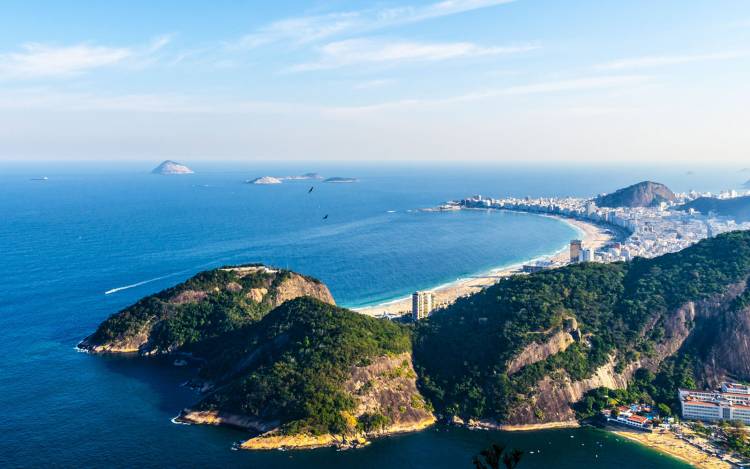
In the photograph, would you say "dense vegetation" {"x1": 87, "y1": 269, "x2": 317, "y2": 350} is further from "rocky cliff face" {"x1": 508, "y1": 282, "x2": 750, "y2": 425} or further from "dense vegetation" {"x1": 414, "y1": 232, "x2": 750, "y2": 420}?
"rocky cliff face" {"x1": 508, "y1": 282, "x2": 750, "y2": 425}

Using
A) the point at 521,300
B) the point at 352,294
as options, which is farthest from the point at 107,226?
the point at 521,300

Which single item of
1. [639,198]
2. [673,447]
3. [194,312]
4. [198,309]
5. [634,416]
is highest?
[639,198]

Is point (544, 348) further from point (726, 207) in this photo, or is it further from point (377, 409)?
point (726, 207)

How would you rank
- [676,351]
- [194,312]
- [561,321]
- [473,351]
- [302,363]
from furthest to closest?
[194,312], [676,351], [561,321], [473,351], [302,363]

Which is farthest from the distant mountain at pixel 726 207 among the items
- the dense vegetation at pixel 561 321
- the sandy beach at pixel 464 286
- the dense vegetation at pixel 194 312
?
the dense vegetation at pixel 194 312

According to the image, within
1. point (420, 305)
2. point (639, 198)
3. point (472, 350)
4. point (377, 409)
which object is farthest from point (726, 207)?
point (377, 409)

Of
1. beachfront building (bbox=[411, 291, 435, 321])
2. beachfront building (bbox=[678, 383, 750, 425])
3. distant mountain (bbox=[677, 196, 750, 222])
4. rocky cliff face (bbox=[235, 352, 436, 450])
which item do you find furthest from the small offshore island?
distant mountain (bbox=[677, 196, 750, 222])

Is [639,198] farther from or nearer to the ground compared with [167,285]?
farther from the ground

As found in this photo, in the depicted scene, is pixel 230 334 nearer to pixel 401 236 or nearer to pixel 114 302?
pixel 114 302
